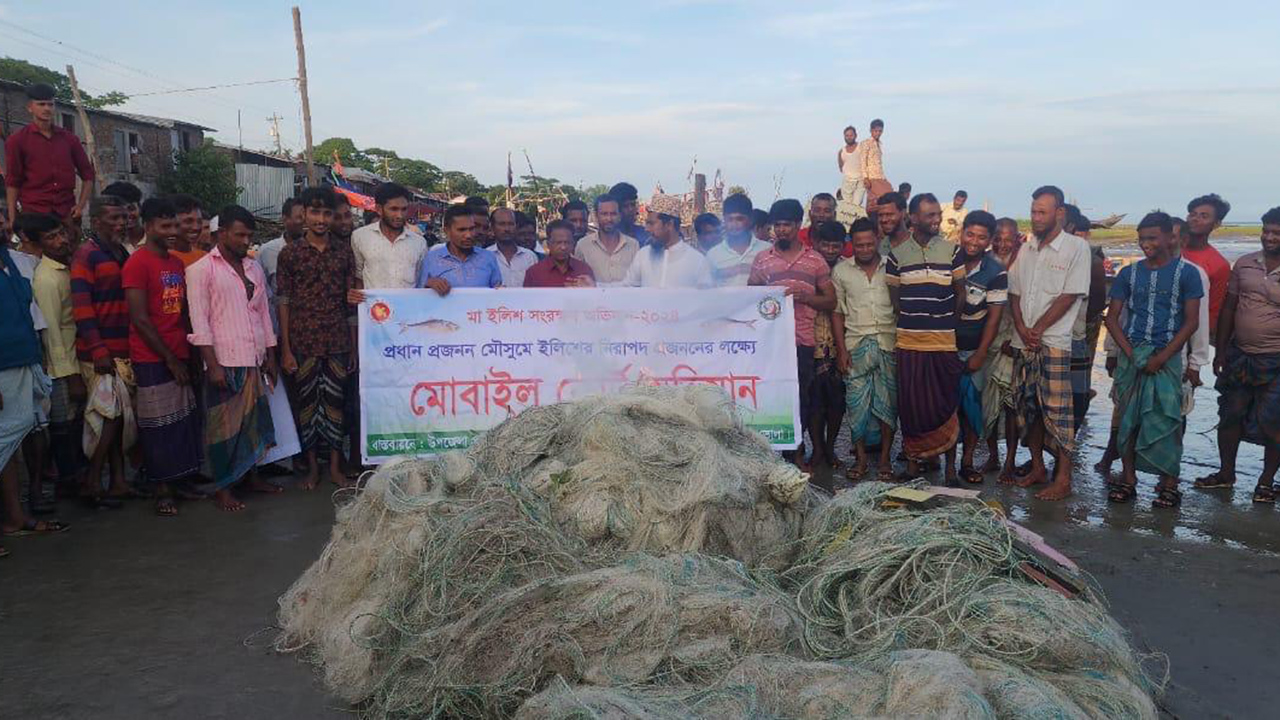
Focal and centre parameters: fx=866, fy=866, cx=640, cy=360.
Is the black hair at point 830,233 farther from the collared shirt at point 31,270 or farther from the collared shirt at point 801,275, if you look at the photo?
the collared shirt at point 31,270

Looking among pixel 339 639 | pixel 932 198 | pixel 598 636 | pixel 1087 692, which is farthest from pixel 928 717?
pixel 932 198

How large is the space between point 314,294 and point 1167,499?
6268 millimetres

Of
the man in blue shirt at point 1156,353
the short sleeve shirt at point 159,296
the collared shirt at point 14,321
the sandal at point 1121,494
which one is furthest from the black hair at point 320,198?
the sandal at point 1121,494

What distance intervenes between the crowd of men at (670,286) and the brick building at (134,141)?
27.6 meters

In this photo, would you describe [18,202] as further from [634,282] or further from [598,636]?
[598,636]

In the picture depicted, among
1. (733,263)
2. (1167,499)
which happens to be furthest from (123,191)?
(1167,499)

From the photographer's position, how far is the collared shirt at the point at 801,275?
6738 mm

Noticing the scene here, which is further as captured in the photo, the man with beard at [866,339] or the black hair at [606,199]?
the black hair at [606,199]

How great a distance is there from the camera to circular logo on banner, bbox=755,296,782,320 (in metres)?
6.55

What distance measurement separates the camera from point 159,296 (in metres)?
5.74

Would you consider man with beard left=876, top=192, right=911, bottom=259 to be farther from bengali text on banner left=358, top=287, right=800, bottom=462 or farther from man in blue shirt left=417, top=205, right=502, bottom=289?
man in blue shirt left=417, top=205, right=502, bottom=289

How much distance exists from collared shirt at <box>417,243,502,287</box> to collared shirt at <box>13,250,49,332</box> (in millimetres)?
2503

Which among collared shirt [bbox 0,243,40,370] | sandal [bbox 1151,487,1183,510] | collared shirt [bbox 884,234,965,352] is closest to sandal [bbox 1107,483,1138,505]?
sandal [bbox 1151,487,1183,510]

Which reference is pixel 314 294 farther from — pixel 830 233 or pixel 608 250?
pixel 830 233
